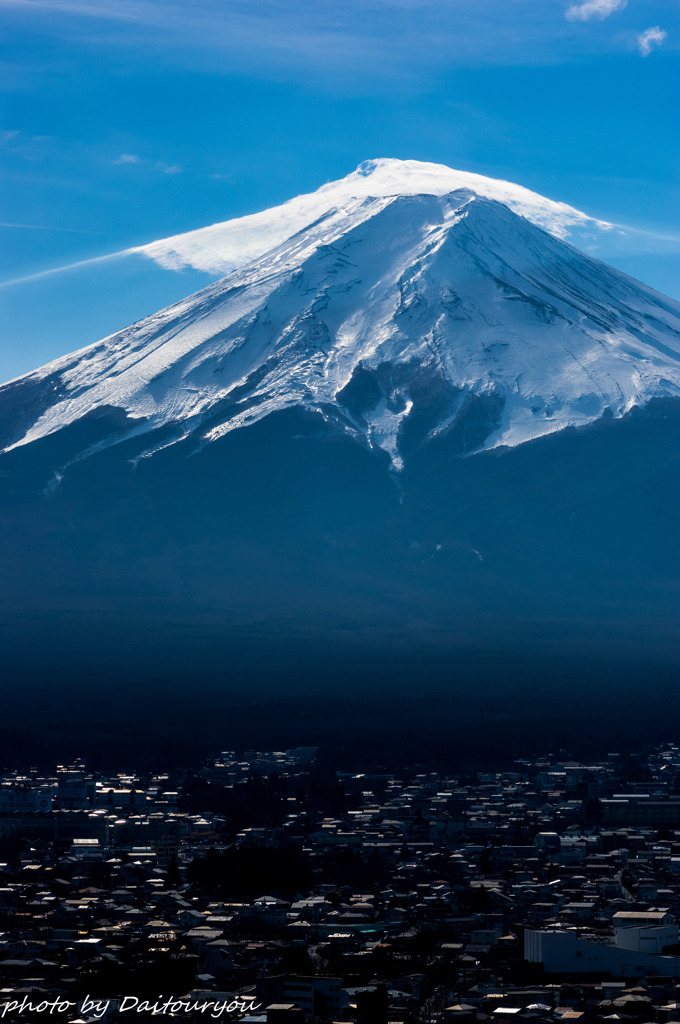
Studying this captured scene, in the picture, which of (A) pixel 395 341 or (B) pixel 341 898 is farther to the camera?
(A) pixel 395 341

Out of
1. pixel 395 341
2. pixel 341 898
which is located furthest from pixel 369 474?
pixel 341 898

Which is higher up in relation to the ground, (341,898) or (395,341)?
(395,341)

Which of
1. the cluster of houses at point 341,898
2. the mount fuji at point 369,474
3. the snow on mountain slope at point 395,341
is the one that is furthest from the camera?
the snow on mountain slope at point 395,341

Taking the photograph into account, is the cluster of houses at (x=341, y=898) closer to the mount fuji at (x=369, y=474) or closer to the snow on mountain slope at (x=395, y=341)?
the mount fuji at (x=369, y=474)

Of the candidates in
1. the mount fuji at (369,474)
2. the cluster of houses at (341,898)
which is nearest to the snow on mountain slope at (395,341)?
the mount fuji at (369,474)

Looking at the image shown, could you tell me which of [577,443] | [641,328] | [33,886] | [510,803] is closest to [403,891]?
[33,886]

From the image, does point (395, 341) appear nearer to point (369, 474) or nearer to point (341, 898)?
point (369, 474)
